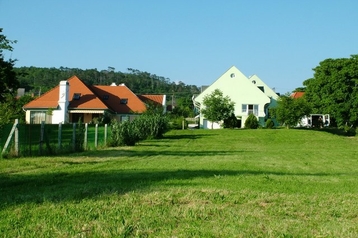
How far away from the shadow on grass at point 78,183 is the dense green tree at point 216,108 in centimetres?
4467

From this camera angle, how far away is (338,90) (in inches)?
2067

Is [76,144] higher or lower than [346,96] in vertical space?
lower

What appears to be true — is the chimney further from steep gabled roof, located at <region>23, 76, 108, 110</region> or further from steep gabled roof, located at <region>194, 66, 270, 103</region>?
steep gabled roof, located at <region>194, 66, 270, 103</region>

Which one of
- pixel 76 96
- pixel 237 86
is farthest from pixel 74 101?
pixel 237 86

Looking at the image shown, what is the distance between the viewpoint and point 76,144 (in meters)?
19.7

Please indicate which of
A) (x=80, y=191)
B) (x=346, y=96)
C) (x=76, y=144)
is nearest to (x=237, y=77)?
(x=346, y=96)

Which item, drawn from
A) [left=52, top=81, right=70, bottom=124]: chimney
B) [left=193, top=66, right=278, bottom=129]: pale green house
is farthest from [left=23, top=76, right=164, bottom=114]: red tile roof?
[left=193, top=66, right=278, bottom=129]: pale green house

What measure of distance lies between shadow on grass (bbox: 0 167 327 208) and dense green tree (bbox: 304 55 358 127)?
140ft

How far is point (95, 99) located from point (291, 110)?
24.6 meters

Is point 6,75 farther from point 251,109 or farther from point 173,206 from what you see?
point 251,109

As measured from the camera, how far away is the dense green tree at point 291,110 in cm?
5534

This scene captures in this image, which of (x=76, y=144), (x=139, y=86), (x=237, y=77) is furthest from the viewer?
(x=139, y=86)

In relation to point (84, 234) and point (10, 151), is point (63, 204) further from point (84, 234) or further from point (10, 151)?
point (10, 151)

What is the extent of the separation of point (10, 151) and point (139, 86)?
13529cm
